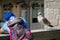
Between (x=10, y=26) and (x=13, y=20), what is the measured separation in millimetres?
88

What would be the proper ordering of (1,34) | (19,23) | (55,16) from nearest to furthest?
(19,23) → (1,34) → (55,16)

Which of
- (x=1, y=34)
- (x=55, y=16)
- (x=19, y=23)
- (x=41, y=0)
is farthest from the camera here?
(x=41, y=0)

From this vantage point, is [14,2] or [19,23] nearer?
[19,23]

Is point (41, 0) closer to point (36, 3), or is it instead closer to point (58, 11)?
point (36, 3)

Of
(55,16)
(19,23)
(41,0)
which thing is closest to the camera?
(19,23)

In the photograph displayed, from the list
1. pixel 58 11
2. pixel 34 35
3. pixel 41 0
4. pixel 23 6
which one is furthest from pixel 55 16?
pixel 34 35

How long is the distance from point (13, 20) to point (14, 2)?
17.3 feet

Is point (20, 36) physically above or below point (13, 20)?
below

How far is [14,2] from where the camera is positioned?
847 centimetres

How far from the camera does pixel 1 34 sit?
349 centimetres

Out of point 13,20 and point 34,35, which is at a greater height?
point 13,20

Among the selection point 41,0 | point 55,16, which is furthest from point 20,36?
point 41,0

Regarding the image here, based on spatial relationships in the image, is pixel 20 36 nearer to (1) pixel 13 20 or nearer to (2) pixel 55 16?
(1) pixel 13 20

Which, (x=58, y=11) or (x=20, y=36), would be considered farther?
(x=58, y=11)
